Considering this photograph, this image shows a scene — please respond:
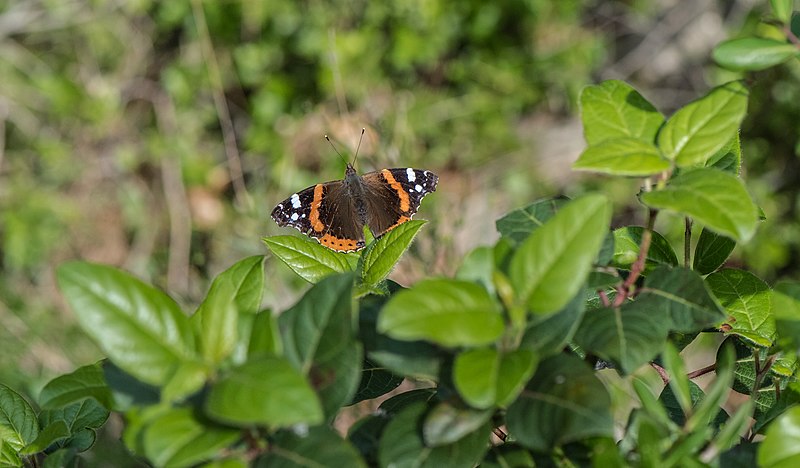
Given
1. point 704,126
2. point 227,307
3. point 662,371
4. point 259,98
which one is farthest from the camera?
point 259,98

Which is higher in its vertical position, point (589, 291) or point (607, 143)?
point (607, 143)

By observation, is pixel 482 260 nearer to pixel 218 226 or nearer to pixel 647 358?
pixel 647 358

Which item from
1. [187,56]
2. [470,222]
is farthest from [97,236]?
[470,222]

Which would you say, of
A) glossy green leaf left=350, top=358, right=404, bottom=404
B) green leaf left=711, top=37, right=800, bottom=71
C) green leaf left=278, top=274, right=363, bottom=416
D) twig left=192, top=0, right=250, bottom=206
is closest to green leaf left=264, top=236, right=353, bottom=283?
glossy green leaf left=350, top=358, right=404, bottom=404

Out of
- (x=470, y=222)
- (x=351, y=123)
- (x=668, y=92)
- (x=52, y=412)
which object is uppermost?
(x=52, y=412)

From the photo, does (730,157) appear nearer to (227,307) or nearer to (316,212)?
(227,307)

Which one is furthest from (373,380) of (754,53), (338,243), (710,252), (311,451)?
(338,243)

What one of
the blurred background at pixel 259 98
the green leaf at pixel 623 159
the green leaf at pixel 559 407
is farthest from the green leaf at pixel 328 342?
the blurred background at pixel 259 98
